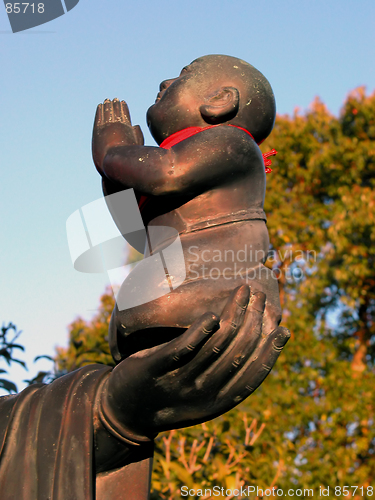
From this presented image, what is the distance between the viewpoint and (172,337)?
1942 mm

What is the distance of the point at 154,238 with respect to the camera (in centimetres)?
218

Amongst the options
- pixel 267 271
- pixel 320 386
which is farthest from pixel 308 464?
pixel 267 271

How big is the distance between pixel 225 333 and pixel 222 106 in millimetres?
863

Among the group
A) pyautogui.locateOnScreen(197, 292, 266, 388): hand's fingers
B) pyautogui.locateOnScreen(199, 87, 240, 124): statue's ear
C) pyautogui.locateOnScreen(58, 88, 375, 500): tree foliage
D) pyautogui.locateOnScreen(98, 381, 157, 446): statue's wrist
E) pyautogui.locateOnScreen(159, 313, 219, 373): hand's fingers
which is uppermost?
pyautogui.locateOnScreen(199, 87, 240, 124): statue's ear

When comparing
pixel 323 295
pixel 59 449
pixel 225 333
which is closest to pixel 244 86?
pixel 225 333

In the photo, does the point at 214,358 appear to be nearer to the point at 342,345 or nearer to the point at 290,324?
the point at 290,324

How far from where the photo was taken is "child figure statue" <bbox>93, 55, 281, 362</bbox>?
193cm

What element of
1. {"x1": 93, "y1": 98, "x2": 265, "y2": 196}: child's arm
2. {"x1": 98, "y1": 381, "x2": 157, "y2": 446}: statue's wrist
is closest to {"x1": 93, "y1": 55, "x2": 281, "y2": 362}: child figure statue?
{"x1": 93, "y1": 98, "x2": 265, "y2": 196}: child's arm

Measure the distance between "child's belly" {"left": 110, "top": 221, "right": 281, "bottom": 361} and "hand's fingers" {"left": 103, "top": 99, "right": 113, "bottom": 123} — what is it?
642 mm

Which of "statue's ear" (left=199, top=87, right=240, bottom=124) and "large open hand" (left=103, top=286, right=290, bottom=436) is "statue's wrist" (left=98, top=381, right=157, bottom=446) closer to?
"large open hand" (left=103, top=286, right=290, bottom=436)

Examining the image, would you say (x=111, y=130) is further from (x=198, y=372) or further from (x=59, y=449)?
(x=59, y=449)

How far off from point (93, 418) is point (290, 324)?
7106 millimetres

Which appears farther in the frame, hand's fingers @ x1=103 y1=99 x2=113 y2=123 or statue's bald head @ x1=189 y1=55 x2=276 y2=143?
hand's fingers @ x1=103 y1=99 x2=113 y2=123

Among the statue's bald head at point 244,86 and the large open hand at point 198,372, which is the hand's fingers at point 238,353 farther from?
the statue's bald head at point 244,86
